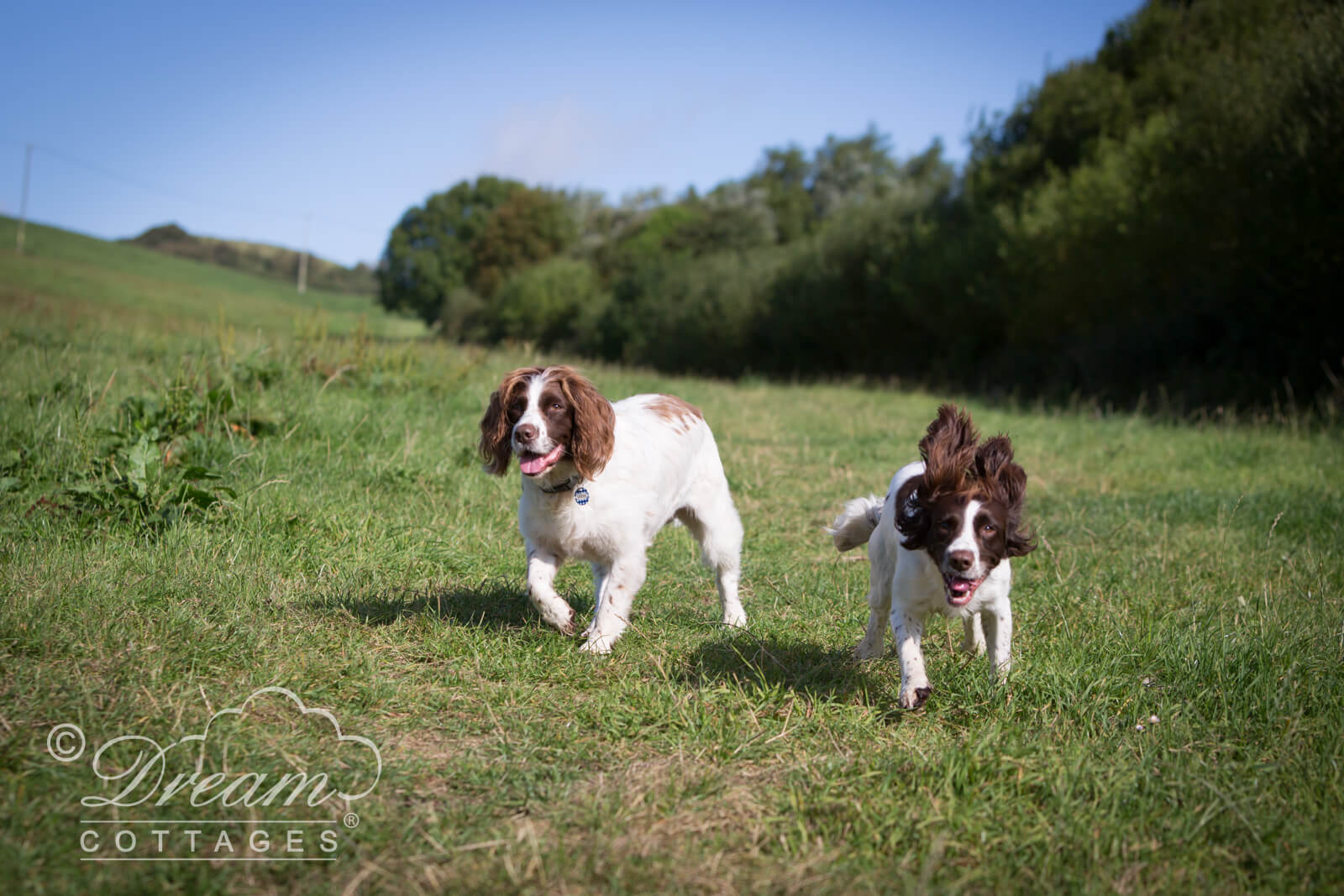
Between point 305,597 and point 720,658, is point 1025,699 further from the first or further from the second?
point 305,597

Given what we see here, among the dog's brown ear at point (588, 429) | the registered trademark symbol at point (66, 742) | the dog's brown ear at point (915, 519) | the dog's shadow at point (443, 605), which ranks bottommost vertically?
the registered trademark symbol at point (66, 742)

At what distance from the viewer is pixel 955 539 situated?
3.18 meters

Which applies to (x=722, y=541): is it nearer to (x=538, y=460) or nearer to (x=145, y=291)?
(x=538, y=460)

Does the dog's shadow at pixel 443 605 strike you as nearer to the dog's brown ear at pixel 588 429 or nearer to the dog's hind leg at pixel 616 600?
the dog's hind leg at pixel 616 600

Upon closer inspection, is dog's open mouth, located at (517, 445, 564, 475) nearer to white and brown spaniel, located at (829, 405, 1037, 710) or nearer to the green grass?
white and brown spaniel, located at (829, 405, 1037, 710)

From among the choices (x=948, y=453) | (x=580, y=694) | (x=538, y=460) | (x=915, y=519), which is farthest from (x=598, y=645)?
(x=948, y=453)

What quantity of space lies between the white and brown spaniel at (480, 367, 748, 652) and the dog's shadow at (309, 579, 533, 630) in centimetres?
40

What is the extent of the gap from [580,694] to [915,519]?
1.53 metres

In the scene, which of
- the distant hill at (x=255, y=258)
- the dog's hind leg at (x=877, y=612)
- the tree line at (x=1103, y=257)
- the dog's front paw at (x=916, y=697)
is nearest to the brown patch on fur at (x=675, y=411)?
the dog's hind leg at (x=877, y=612)

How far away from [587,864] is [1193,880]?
1.70m

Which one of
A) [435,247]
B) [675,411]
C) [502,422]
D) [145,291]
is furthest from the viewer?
[435,247]

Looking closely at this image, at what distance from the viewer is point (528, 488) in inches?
163

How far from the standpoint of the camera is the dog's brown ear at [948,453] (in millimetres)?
3361

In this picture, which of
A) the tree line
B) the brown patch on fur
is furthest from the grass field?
the tree line
